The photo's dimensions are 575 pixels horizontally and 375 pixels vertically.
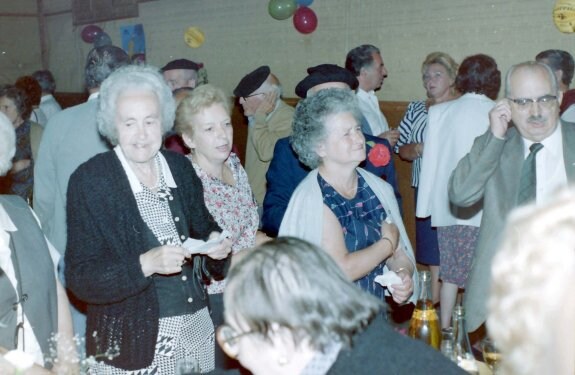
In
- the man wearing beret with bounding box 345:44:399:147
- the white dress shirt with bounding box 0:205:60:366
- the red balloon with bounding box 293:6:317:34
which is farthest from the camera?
the red balloon with bounding box 293:6:317:34

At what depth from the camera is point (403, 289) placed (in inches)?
114

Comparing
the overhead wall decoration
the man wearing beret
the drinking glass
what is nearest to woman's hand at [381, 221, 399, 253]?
the drinking glass

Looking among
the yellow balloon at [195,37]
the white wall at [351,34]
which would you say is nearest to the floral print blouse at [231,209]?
the white wall at [351,34]

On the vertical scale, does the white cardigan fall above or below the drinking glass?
above

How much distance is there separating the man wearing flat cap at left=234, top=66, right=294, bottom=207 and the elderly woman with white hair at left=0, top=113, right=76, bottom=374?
2.58 meters

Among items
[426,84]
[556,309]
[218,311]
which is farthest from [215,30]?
[556,309]

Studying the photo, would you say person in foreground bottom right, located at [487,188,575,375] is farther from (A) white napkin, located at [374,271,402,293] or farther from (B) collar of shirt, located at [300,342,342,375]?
(A) white napkin, located at [374,271,402,293]

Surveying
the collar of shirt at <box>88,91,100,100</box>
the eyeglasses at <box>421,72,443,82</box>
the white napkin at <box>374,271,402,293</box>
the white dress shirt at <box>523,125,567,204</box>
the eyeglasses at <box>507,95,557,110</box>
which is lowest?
the white napkin at <box>374,271,402,293</box>

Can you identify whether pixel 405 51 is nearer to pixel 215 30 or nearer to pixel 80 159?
pixel 215 30

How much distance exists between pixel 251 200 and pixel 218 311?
22.4 inches

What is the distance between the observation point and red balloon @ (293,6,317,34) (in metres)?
7.92

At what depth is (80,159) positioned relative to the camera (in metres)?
3.64

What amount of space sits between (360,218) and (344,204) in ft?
0.30

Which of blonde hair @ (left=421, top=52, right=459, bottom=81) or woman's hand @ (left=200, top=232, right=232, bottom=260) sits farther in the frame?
blonde hair @ (left=421, top=52, right=459, bottom=81)
